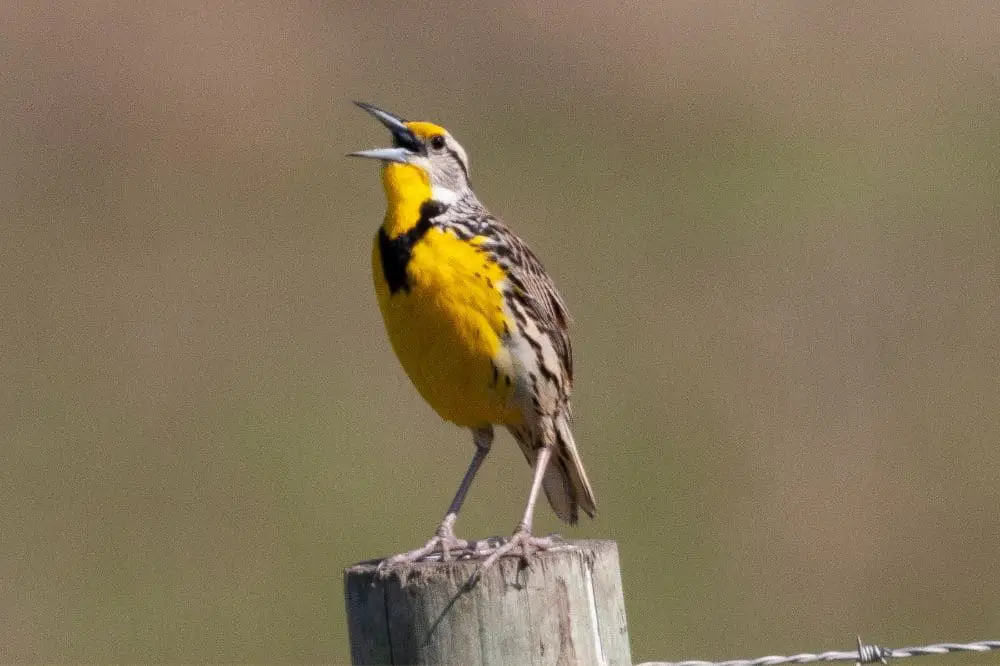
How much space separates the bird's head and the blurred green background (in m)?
2.51

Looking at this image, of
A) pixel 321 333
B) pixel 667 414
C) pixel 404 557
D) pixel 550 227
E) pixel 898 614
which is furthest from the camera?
pixel 550 227

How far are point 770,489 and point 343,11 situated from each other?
182 inches

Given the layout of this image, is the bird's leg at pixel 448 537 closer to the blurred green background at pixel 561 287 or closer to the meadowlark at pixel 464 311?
the meadowlark at pixel 464 311

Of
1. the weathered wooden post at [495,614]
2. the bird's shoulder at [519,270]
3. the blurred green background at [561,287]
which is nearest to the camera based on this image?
the weathered wooden post at [495,614]

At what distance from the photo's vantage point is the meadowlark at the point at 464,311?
3.70 meters

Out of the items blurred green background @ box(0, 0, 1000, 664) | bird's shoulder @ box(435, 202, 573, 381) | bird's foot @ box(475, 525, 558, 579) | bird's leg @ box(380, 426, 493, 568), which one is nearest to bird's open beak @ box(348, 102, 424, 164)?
bird's shoulder @ box(435, 202, 573, 381)

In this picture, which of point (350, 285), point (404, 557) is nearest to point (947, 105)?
point (350, 285)

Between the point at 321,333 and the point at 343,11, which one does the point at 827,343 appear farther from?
the point at 343,11

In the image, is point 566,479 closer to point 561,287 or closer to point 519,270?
point 519,270

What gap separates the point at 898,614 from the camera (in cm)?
673

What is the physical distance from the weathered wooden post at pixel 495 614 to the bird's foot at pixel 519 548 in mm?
11

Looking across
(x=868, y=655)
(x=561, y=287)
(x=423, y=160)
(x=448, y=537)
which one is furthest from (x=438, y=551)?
(x=561, y=287)

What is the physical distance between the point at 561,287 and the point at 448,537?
486 cm

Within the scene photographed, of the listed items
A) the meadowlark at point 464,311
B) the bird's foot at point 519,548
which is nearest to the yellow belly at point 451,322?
the meadowlark at point 464,311
